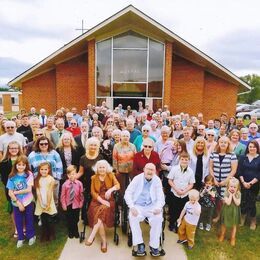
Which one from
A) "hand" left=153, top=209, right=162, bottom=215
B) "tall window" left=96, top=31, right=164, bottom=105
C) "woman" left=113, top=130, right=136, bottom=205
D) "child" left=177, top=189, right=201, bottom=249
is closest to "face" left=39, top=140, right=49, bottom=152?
"woman" left=113, top=130, right=136, bottom=205

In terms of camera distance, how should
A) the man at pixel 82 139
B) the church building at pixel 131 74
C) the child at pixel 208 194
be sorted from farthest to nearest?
the church building at pixel 131 74, the man at pixel 82 139, the child at pixel 208 194

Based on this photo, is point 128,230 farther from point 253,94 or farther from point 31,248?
point 253,94

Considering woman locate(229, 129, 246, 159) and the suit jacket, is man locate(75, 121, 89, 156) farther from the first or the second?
woman locate(229, 129, 246, 159)

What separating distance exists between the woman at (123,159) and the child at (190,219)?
3.78ft

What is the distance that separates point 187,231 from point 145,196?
2.98 ft

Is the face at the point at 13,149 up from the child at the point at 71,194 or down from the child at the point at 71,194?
up

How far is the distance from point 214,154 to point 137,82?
9793 mm

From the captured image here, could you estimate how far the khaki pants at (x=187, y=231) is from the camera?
4266mm

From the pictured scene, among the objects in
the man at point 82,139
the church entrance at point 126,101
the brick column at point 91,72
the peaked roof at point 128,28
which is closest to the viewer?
the man at point 82,139

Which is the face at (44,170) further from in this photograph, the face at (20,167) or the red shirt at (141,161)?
the red shirt at (141,161)

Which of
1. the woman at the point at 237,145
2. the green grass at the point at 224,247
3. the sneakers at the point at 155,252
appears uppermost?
the woman at the point at 237,145

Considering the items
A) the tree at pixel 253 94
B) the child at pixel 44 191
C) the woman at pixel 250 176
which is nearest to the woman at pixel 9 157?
the child at pixel 44 191

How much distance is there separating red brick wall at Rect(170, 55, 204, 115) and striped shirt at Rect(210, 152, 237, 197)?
33.3 ft

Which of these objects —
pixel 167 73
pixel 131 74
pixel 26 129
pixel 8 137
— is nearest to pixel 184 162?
pixel 8 137
